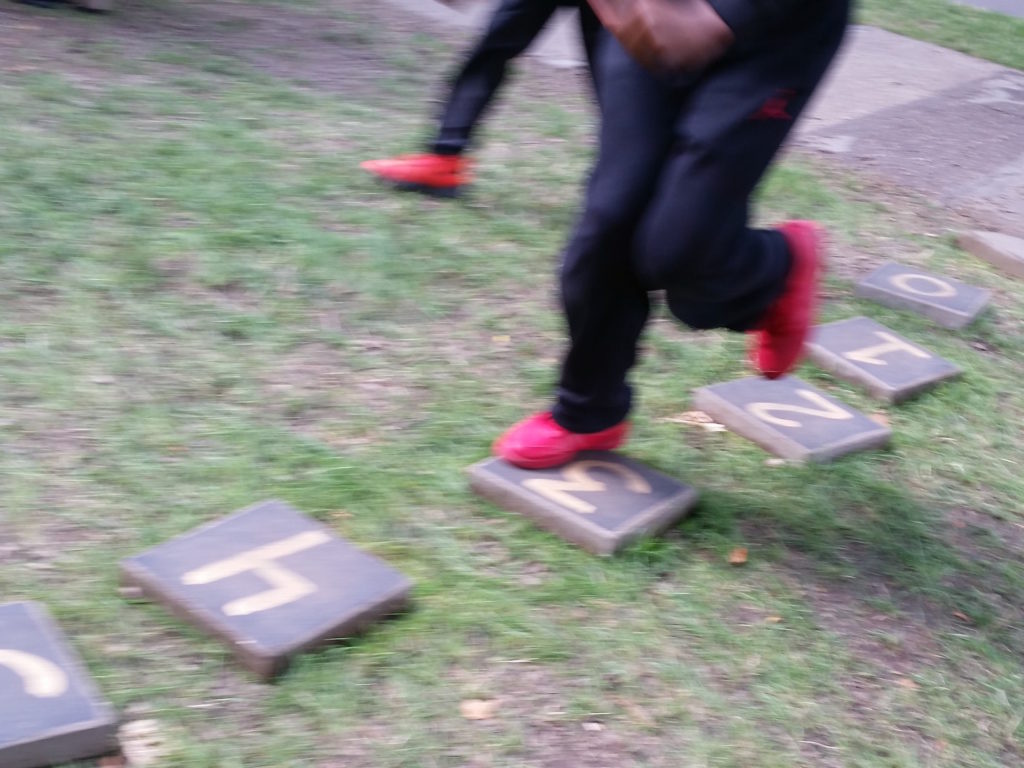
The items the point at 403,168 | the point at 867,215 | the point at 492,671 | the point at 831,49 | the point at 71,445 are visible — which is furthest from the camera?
the point at 867,215

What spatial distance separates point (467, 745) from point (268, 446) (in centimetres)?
96

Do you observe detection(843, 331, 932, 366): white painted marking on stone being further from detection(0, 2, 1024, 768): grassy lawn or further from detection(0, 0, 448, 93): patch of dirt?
detection(0, 0, 448, 93): patch of dirt

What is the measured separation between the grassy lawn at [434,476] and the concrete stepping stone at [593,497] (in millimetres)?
41

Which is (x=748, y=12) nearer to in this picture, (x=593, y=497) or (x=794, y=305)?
(x=794, y=305)

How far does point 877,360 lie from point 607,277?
4.26ft

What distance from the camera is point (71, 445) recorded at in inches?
101

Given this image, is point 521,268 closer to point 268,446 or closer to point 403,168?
point 403,168

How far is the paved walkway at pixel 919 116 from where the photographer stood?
5191 mm

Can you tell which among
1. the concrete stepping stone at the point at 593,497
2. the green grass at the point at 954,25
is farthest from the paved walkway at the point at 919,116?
the concrete stepping stone at the point at 593,497

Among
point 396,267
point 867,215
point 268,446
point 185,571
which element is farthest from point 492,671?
point 867,215

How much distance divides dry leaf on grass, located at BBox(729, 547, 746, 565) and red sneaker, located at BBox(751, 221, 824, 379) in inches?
16.5

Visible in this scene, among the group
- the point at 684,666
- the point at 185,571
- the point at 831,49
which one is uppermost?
the point at 831,49

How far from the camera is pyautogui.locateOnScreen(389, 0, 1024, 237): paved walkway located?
5.19m

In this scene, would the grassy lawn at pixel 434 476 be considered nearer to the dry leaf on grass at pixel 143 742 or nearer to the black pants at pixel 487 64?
the dry leaf on grass at pixel 143 742
